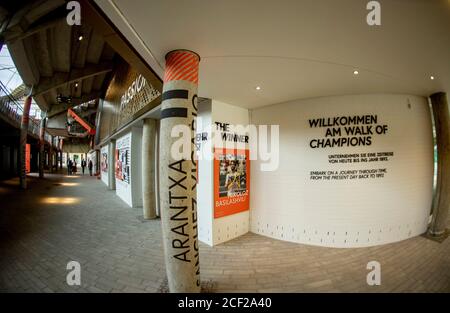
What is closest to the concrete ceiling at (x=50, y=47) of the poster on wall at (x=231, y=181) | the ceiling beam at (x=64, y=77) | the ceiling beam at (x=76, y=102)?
the ceiling beam at (x=64, y=77)


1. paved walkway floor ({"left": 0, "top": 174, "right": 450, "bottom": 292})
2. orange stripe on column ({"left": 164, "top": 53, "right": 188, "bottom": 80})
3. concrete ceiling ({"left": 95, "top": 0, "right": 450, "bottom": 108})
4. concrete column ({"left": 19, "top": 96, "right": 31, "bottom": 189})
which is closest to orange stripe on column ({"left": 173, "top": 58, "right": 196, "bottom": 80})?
orange stripe on column ({"left": 164, "top": 53, "right": 188, "bottom": 80})

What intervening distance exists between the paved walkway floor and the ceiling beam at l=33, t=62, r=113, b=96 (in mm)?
10397

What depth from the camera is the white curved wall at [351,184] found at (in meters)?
4.32

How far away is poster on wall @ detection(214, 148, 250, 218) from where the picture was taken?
442cm

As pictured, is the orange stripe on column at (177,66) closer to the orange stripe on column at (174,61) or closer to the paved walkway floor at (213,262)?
the orange stripe on column at (174,61)

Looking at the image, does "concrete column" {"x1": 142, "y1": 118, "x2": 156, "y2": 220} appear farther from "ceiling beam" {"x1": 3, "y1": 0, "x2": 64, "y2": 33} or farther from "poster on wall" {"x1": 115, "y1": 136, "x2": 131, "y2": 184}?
"ceiling beam" {"x1": 3, "y1": 0, "x2": 64, "y2": 33}

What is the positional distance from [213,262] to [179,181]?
2.03m

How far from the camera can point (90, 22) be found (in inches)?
87.0

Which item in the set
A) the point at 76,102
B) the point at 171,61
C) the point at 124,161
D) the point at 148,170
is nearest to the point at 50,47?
the point at 124,161

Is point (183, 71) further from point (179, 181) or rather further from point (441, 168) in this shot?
point (441, 168)

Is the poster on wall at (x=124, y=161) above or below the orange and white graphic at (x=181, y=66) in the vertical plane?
below

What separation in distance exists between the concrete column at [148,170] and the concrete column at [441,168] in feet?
25.3

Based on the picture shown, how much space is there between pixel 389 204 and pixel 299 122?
2786mm

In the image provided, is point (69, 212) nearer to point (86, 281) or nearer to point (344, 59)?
point (86, 281)
